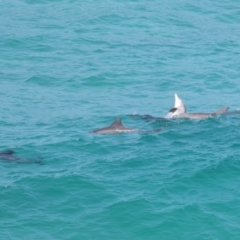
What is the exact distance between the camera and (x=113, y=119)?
33750 mm

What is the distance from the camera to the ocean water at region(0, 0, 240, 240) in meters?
24.1

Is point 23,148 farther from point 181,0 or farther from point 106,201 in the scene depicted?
point 181,0

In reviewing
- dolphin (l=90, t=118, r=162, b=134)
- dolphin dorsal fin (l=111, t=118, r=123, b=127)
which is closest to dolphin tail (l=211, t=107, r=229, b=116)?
dolphin (l=90, t=118, r=162, b=134)

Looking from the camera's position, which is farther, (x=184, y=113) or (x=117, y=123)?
(x=184, y=113)

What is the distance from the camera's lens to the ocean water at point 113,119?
79.1 feet

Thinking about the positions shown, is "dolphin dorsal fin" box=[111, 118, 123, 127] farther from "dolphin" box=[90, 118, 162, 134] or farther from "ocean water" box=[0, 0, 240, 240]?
"ocean water" box=[0, 0, 240, 240]

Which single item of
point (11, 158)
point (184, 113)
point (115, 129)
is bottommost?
point (11, 158)

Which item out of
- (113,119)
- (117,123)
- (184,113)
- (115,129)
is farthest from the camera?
(113,119)

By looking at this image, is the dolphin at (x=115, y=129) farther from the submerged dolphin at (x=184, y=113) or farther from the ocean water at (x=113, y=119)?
the submerged dolphin at (x=184, y=113)

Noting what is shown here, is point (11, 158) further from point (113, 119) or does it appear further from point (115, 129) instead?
point (113, 119)

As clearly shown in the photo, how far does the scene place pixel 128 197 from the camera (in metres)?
25.2

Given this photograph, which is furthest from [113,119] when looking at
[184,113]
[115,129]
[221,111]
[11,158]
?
[11,158]

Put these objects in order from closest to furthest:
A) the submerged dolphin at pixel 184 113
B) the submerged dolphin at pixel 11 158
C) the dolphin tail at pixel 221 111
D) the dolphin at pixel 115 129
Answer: the submerged dolphin at pixel 11 158, the dolphin at pixel 115 129, the submerged dolphin at pixel 184 113, the dolphin tail at pixel 221 111

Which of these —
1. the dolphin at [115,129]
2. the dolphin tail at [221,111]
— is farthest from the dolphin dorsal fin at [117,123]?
the dolphin tail at [221,111]
